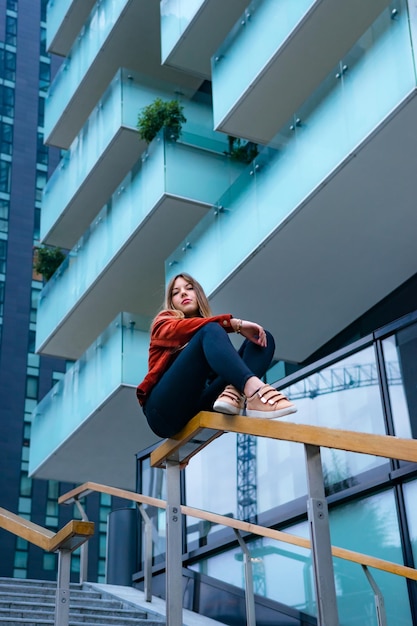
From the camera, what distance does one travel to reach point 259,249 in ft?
32.5

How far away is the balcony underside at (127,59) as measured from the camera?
49.3 ft

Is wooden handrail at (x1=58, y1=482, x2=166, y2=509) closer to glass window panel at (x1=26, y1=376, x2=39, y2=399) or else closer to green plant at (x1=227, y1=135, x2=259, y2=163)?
green plant at (x1=227, y1=135, x2=259, y2=163)

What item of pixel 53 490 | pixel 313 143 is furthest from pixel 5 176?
pixel 313 143

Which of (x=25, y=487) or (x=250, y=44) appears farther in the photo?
(x=25, y=487)

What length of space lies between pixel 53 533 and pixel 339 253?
18.9 feet

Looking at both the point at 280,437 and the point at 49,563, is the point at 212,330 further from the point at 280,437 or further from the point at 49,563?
the point at 49,563

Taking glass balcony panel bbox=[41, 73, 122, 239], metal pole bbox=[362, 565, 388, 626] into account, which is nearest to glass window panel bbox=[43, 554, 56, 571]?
glass balcony panel bbox=[41, 73, 122, 239]

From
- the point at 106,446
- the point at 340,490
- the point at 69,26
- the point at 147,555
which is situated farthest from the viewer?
the point at 69,26

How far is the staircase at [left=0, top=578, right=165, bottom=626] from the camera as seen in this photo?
679 cm

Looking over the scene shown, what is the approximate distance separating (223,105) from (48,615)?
6573 mm

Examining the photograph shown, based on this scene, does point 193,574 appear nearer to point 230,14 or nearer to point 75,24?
point 230,14

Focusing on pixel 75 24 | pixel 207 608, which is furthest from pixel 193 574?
pixel 75 24

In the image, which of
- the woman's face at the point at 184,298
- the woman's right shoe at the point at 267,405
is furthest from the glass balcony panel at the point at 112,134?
the woman's right shoe at the point at 267,405

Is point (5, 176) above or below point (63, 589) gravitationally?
above
